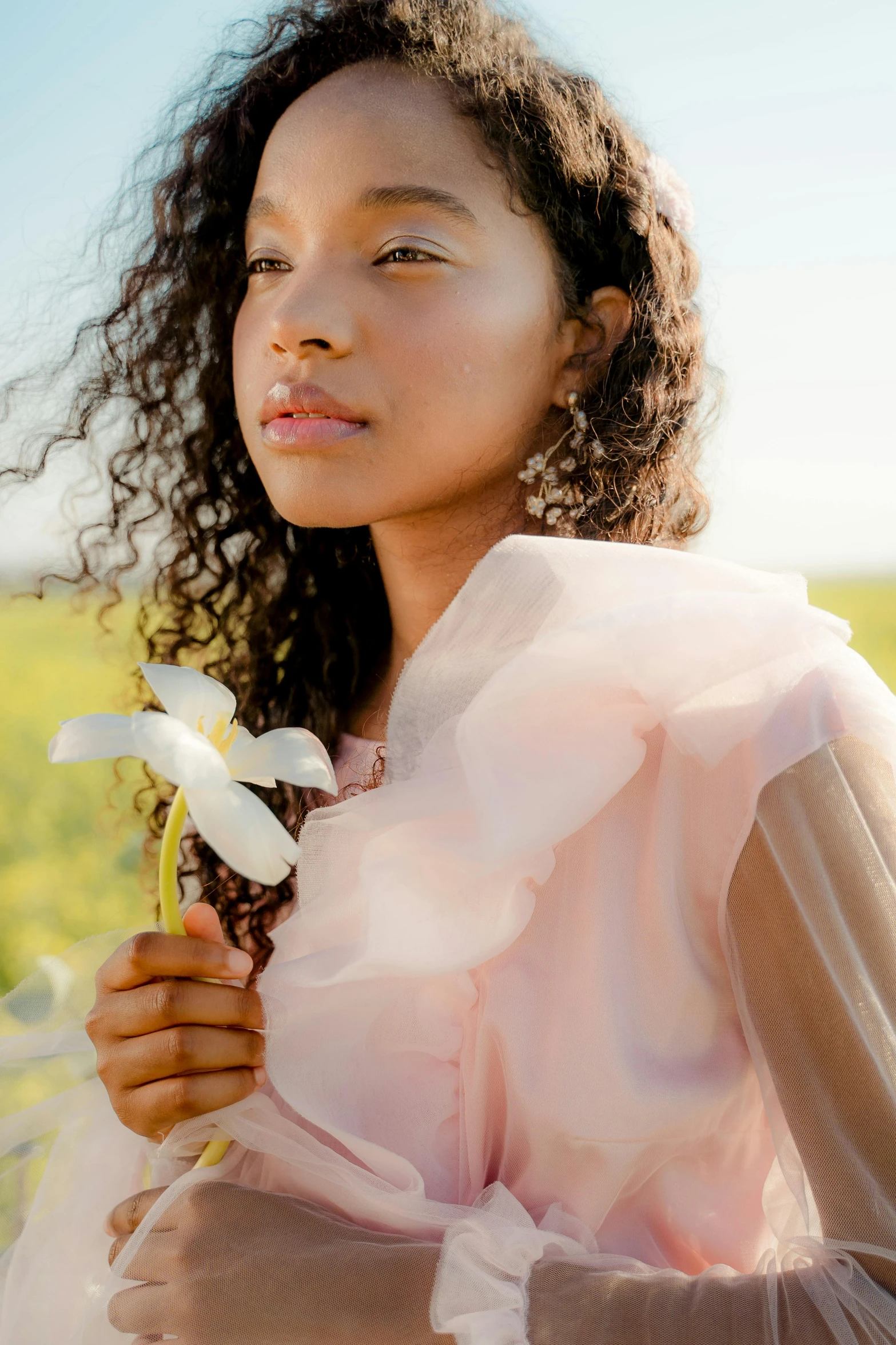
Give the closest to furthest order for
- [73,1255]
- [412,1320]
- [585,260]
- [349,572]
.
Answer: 1. [412,1320]
2. [73,1255]
3. [585,260]
4. [349,572]

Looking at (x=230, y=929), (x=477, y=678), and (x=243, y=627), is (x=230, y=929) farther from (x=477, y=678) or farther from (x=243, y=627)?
(x=477, y=678)

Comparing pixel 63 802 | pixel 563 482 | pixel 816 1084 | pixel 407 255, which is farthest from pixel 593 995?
pixel 63 802

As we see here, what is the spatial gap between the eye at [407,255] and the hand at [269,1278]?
4.21 ft

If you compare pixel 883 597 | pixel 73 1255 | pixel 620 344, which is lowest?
pixel 883 597

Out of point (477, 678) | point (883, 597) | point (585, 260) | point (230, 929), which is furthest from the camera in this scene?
point (883, 597)

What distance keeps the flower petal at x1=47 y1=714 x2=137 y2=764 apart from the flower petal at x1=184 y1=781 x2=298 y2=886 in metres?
0.07

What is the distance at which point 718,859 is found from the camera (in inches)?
45.0

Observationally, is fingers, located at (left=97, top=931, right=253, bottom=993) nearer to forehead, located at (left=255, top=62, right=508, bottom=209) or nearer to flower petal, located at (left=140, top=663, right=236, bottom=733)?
flower petal, located at (left=140, top=663, right=236, bottom=733)

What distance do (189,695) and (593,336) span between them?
1.13 metres

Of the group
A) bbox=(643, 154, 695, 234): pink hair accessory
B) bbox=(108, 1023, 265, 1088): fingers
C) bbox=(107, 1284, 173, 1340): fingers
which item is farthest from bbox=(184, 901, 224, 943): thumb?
bbox=(643, 154, 695, 234): pink hair accessory

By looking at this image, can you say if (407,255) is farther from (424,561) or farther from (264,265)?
(424,561)

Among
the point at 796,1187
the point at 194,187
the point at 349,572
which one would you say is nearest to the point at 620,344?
the point at 349,572

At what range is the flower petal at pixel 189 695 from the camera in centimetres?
102

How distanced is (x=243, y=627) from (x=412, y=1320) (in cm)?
161
